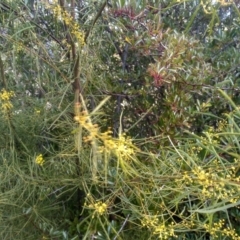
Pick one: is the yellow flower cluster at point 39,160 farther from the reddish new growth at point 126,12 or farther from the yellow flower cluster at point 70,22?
the reddish new growth at point 126,12

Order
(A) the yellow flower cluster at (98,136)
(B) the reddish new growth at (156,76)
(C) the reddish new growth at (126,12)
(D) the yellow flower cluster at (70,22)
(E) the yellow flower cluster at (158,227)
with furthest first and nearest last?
(C) the reddish new growth at (126,12) < (B) the reddish new growth at (156,76) < (D) the yellow flower cluster at (70,22) < (E) the yellow flower cluster at (158,227) < (A) the yellow flower cluster at (98,136)

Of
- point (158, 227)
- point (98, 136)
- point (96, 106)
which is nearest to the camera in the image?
point (98, 136)

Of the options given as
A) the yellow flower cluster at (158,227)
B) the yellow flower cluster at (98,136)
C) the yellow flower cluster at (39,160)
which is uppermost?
the yellow flower cluster at (98,136)

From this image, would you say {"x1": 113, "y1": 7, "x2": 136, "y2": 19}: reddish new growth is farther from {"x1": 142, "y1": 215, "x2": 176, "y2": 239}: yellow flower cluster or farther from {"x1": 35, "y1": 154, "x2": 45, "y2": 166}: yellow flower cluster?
{"x1": 142, "y1": 215, "x2": 176, "y2": 239}: yellow flower cluster

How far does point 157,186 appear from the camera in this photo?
1.01 meters

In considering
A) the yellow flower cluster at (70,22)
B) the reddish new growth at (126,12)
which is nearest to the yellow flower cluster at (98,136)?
the yellow flower cluster at (70,22)

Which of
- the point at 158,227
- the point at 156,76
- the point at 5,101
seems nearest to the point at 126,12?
the point at 156,76

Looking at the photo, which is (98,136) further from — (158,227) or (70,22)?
(70,22)

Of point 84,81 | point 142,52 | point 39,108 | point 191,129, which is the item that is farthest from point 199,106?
point 39,108

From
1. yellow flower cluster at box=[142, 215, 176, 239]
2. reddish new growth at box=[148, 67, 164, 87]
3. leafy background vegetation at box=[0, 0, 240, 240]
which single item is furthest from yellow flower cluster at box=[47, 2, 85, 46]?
yellow flower cluster at box=[142, 215, 176, 239]

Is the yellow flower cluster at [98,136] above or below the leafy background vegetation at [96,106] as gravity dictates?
above

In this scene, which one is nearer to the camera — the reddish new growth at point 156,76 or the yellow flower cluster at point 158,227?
the yellow flower cluster at point 158,227

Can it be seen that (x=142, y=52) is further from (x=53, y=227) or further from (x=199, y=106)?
(x=53, y=227)

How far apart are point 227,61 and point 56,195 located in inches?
27.0
